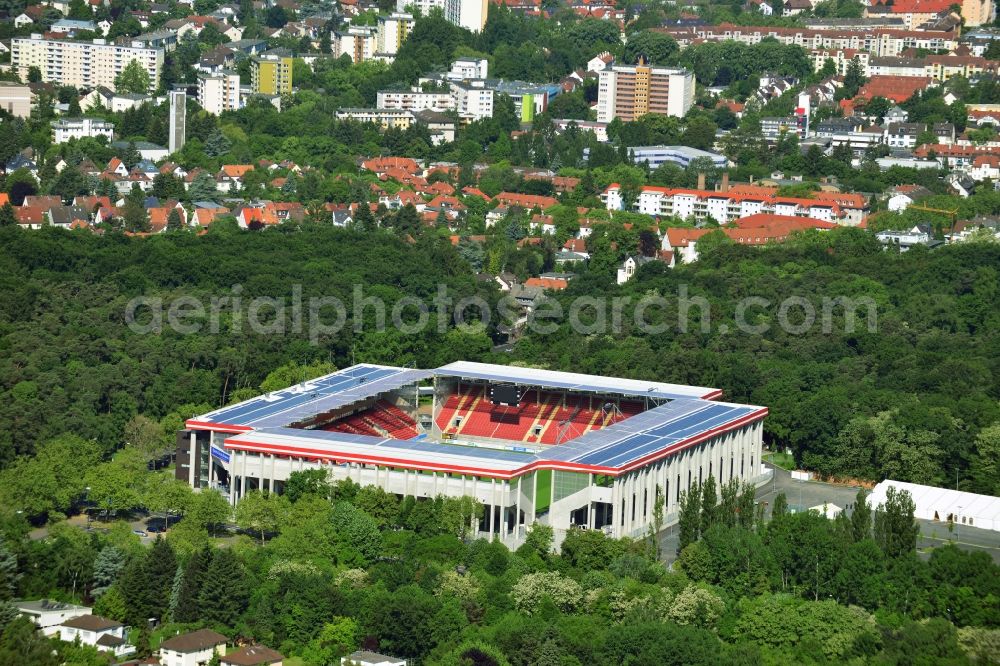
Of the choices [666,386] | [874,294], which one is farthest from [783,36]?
[666,386]

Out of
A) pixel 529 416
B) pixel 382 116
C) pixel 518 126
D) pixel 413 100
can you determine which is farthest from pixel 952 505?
pixel 413 100

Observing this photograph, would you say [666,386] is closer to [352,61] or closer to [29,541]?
[29,541]

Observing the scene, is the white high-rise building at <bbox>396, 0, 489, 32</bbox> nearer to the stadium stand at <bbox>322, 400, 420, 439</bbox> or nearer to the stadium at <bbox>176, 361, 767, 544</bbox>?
the stadium at <bbox>176, 361, 767, 544</bbox>

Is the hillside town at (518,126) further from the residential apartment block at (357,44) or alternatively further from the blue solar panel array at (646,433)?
the blue solar panel array at (646,433)

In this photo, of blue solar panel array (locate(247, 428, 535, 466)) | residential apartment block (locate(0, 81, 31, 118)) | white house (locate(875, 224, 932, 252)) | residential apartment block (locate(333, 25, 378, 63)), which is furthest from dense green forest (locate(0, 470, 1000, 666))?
residential apartment block (locate(333, 25, 378, 63))

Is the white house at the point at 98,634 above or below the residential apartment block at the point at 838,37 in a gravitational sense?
below

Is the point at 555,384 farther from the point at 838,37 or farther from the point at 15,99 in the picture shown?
the point at 838,37

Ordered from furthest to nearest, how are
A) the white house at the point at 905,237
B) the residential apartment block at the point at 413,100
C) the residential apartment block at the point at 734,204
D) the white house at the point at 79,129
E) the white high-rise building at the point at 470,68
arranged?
the white high-rise building at the point at 470,68
the residential apartment block at the point at 413,100
the white house at the point at 79,129
the residential apartment block at the point at 734,204
the white house at the point at 905,237

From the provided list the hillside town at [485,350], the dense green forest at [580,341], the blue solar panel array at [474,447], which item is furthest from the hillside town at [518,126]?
the blue solar panel array at [474,447]
